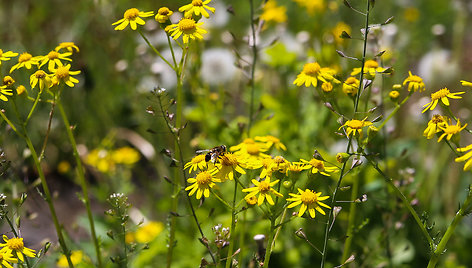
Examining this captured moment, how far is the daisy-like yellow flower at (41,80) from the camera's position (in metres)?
1.55

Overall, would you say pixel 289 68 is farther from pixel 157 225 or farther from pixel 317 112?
pixel 157 225

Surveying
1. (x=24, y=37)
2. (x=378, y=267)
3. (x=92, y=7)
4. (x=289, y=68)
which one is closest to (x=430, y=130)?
(x=378, y=267)

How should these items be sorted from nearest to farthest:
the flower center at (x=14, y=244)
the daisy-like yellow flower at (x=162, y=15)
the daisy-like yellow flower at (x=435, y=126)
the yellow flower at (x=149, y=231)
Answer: the daisy-like yellow flower at (x=435, y=126) → the flower center at (x=14, y=244) → the daisy-like yellow flower at (x=162, y=15) → the yellow flower at (x=149, y=231)

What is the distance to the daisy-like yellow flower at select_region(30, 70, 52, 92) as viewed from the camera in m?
1.55

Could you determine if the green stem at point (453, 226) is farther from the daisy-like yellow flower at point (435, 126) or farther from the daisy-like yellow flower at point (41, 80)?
the daisy-like yellow flower at point (41, 80)

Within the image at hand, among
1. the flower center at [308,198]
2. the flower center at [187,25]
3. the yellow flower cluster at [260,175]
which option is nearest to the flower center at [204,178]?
the yellow flower cluster at [260,175]

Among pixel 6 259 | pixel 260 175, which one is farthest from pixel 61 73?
pixel 260 175

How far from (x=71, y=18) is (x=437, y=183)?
3832 mm

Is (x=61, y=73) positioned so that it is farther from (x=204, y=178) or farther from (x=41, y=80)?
(x=204, y=178)

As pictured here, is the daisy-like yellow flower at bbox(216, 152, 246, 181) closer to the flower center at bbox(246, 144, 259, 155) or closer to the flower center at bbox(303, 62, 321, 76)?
the flower center at bbox(246, 144, 259, 155)

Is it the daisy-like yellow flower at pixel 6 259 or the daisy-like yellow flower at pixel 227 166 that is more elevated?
the daisy-like yellow flower at pixel 6 259

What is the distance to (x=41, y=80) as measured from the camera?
5.15ft

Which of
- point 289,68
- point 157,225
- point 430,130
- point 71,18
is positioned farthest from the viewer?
point 71,18

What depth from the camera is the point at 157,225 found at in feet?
9.95
